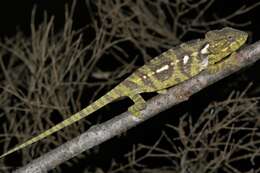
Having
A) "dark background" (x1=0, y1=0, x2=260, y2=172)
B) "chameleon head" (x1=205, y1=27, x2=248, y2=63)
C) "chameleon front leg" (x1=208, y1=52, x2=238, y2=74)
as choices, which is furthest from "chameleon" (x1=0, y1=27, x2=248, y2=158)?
"dark background" (x1=0, y1=0, x2=260, y2=172)

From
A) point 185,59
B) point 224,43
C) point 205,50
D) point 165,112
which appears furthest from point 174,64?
point 165,112

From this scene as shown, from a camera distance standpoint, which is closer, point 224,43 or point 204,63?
point 204,63

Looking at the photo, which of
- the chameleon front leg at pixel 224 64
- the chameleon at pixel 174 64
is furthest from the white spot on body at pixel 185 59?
the chameleon front leg at pixel 224 64

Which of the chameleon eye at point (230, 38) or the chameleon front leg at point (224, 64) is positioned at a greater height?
the chameleon front leg at point (224, 64)

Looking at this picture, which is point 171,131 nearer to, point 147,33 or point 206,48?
point 147,33

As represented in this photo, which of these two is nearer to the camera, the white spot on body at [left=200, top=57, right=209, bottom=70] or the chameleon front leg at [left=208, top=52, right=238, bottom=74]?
the chameleon front leg at [left=208, top=52, right=238, bottom=74]

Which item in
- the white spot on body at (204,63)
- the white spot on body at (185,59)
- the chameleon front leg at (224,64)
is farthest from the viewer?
the white spot on body at (185,59)

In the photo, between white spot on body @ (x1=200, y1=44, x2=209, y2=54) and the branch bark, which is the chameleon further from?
the branch bark

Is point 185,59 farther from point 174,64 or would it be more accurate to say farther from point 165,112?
point 165,112

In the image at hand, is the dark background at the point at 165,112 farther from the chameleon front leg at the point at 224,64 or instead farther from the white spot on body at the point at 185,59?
the chameleon front leg at the point at 224,64
